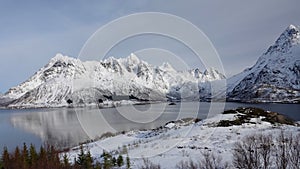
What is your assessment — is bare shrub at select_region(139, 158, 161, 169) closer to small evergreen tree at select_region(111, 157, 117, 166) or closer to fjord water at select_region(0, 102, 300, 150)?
small evergreen tree at select_region(111, 157, 117, 166)

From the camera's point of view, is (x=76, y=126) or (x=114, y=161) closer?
(x=114, y=161)

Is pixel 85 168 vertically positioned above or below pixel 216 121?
below

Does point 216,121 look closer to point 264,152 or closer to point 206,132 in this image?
point 206,132

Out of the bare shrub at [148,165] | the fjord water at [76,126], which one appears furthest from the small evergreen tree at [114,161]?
the fjord water at [76,126]

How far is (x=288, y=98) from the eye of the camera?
171375 millimetres

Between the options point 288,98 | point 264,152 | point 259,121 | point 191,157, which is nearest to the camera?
point 264,152

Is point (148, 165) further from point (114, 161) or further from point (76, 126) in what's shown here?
point (76, 126)

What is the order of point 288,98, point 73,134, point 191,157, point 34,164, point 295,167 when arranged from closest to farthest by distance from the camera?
point 295,167 < point 191,157 < point 34,164 < point 73,134 < point 288,98

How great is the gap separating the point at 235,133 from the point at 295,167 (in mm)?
14128

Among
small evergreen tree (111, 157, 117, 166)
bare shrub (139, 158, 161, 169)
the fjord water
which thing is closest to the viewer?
bare shrub (139, 158, 161, 169)

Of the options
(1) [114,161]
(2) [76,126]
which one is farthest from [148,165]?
(2) [76,126]

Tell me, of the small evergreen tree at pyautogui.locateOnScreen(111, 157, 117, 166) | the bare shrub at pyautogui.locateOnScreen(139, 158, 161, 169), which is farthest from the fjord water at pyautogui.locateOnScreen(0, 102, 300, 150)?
the bare shrub at pyautogui.locateOnScreen(139, 158, 161, 169)

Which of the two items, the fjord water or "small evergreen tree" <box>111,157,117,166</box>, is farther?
the fjord water

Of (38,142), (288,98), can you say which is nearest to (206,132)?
(38,142)
